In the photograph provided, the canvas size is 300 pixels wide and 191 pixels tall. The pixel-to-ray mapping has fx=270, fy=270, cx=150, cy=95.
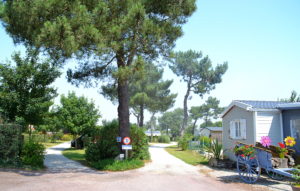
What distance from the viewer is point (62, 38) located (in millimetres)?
10547

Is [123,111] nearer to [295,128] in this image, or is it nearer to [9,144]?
[9,144]

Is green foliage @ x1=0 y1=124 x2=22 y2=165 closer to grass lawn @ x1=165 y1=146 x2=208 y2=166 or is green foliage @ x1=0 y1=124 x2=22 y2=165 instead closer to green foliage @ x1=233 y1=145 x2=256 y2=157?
grass lawn @ x1=165 y1=146 x2=208 y2=166

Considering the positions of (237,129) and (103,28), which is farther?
(237,129)

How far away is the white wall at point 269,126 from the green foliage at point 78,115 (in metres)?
15.9

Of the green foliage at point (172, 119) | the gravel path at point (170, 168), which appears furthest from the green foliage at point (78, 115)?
the green foliage at point (172, 119)

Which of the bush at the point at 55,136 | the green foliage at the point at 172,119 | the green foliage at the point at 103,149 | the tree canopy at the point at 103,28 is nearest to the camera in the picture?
the tree canopy at the point at 103,28

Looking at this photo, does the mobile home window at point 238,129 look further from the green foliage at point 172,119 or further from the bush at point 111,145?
the green foliage at point 172,119

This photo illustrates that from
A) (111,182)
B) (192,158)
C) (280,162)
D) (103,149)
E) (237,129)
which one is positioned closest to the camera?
(280,162)

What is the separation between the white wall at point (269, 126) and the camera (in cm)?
1273

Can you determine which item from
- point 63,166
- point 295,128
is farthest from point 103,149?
point 295,128

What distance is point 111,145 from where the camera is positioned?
577 inches

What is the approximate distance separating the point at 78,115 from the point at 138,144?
37.3 feet

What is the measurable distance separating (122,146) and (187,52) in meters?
28.1

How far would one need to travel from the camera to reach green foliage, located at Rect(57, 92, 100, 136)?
82.5 ft
